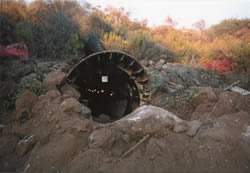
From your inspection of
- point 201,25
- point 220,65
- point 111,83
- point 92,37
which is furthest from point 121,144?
point 201,25

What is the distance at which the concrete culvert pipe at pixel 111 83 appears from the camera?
464 centimetres

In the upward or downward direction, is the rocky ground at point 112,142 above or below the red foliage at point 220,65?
below

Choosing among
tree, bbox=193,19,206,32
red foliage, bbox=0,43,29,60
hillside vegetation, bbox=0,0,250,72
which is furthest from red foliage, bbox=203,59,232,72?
red foliage, bbox=0,43,29,60

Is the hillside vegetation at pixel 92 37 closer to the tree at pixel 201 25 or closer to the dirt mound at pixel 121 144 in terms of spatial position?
the tree at pixel 201 25

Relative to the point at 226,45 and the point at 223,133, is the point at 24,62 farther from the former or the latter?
the point at 226,45

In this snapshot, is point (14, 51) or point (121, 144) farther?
point (14, 51)

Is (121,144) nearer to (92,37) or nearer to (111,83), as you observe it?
(111,83)

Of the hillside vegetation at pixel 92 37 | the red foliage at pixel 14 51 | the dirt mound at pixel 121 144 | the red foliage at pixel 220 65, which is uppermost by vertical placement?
the hillside vegetation at pixel 92 37

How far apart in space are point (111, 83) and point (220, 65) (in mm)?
6595

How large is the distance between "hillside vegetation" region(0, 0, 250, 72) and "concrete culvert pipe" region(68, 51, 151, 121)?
151 inches

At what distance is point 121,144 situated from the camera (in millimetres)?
2461

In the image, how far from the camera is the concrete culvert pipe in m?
4.64

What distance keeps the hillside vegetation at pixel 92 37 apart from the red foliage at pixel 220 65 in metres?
0.24

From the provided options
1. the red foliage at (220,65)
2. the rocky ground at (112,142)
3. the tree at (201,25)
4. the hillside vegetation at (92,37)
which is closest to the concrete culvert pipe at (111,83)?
the rocky ground at (112,142)
